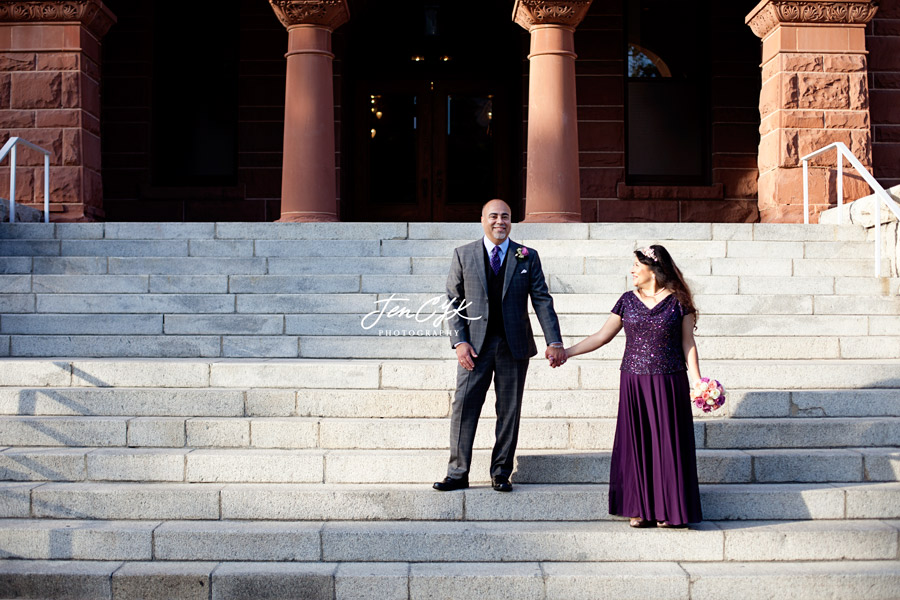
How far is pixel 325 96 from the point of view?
34.4ft

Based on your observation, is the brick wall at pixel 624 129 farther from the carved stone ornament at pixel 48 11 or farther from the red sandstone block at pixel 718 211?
the carved stone ornament at pixel 48 11

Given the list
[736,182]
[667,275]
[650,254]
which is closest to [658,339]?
[667,275]

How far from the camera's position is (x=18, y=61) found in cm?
1078

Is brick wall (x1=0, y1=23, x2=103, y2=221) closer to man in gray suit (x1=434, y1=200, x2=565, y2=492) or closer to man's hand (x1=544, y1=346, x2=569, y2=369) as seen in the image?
man in gray suit (x1=434, y1=200, x2=565, y2=492)

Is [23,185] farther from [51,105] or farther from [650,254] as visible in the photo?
[650,254]

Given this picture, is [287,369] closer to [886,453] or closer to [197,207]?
[886,453]

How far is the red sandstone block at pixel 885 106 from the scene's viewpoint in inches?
492

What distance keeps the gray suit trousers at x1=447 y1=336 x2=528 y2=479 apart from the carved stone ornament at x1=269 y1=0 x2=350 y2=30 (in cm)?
673

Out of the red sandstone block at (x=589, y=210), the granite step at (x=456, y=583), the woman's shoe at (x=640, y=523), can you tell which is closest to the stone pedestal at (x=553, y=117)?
the red sandstone block at (x=589, y=210)

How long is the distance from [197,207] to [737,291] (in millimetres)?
9153

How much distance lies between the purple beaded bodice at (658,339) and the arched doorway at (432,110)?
32.1ft

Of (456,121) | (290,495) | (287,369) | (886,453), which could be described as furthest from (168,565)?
(456,121)

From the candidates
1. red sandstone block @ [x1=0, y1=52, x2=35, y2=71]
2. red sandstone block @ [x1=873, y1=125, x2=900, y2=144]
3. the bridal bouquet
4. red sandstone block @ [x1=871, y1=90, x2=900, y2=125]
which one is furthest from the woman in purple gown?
red sandstone block @ [x1=871, y1=90, x2=900, y2=125]

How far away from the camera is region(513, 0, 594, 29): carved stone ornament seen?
10359 millimetres
